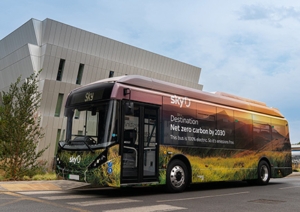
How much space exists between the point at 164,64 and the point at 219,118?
2967 cm

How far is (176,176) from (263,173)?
579 cm

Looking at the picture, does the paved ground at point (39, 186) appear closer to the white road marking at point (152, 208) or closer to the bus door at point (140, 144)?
the bus door at point (140, 144)

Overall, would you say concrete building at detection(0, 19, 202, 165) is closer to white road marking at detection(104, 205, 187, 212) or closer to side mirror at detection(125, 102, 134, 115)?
side mirror at detection(125, 102, 134, 115)

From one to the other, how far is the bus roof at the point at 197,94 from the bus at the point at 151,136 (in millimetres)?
35

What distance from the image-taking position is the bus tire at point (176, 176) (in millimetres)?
10617

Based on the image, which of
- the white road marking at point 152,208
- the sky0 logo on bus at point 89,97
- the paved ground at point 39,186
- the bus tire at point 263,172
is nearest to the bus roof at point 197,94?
the sky0 logo on bus at point 89,97

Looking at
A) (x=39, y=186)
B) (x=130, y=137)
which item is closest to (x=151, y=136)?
(x=130, y=137)

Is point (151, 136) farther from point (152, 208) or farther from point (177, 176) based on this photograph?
point (152, 208)

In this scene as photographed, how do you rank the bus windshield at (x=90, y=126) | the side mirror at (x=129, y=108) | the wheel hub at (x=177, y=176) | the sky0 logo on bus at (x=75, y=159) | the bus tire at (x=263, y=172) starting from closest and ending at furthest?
1. the bus windshield at (x=90, y=126)
2. the side mirror at (x=129, y=108)
3. the sky0 logo on bus at (x=75, y=159)
4. the wheel hub at (x=177, y=176)
5. the bus tire at (x=263, y=172)

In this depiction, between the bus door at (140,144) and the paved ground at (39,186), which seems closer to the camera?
the bus door at (140,144)

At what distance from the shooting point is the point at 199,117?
1198cm

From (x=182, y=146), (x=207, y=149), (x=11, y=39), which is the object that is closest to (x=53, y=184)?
(x=182, y=146)

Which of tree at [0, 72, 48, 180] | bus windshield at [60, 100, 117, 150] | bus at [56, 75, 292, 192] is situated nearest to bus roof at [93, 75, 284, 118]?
bus at [56, 75, 292, 192]

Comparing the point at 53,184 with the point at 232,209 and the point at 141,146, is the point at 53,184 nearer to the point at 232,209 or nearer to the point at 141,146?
the point at 141,146
